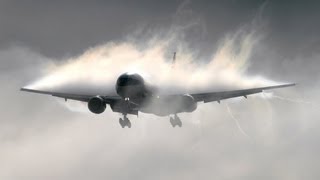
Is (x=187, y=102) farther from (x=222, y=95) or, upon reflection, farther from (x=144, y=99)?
(x=222, y=95)

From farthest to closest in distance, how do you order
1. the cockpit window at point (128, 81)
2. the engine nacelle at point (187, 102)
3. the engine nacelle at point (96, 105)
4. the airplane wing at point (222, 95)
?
the airplane wing at point (222, 95), the engine nacelle at point (96, 105), the engine nacelle at point (187, 102), the cockpit window at point (128, 81)

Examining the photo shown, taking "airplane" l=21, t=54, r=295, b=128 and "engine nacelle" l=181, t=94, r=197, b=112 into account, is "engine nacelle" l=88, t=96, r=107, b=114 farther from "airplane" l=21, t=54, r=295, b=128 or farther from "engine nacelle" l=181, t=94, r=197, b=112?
"engine nacelle" l=181, t=94, r=197, b=112

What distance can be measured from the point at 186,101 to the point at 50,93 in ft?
73.7

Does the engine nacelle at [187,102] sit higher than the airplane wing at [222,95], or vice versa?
the airplane wing at [222,95]

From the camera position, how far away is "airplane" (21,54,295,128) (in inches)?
2542

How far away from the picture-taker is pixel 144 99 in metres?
65.9

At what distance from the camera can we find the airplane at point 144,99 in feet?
212

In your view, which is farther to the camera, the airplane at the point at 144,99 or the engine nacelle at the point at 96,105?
the engine nacelle at the point at 96,105

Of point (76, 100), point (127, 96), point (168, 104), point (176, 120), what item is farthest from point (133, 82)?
point (76, 100)

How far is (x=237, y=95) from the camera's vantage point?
246 feet

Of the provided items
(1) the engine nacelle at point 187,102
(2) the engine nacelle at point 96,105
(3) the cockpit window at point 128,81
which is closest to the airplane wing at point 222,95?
(1) the engine nacelle at point 187,102

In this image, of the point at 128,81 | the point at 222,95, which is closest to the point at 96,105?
the point at 128,81

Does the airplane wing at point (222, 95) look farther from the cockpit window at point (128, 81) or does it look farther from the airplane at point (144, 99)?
the cockpit window at point (128, 81)

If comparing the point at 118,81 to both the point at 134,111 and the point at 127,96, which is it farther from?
the point at 134,111
